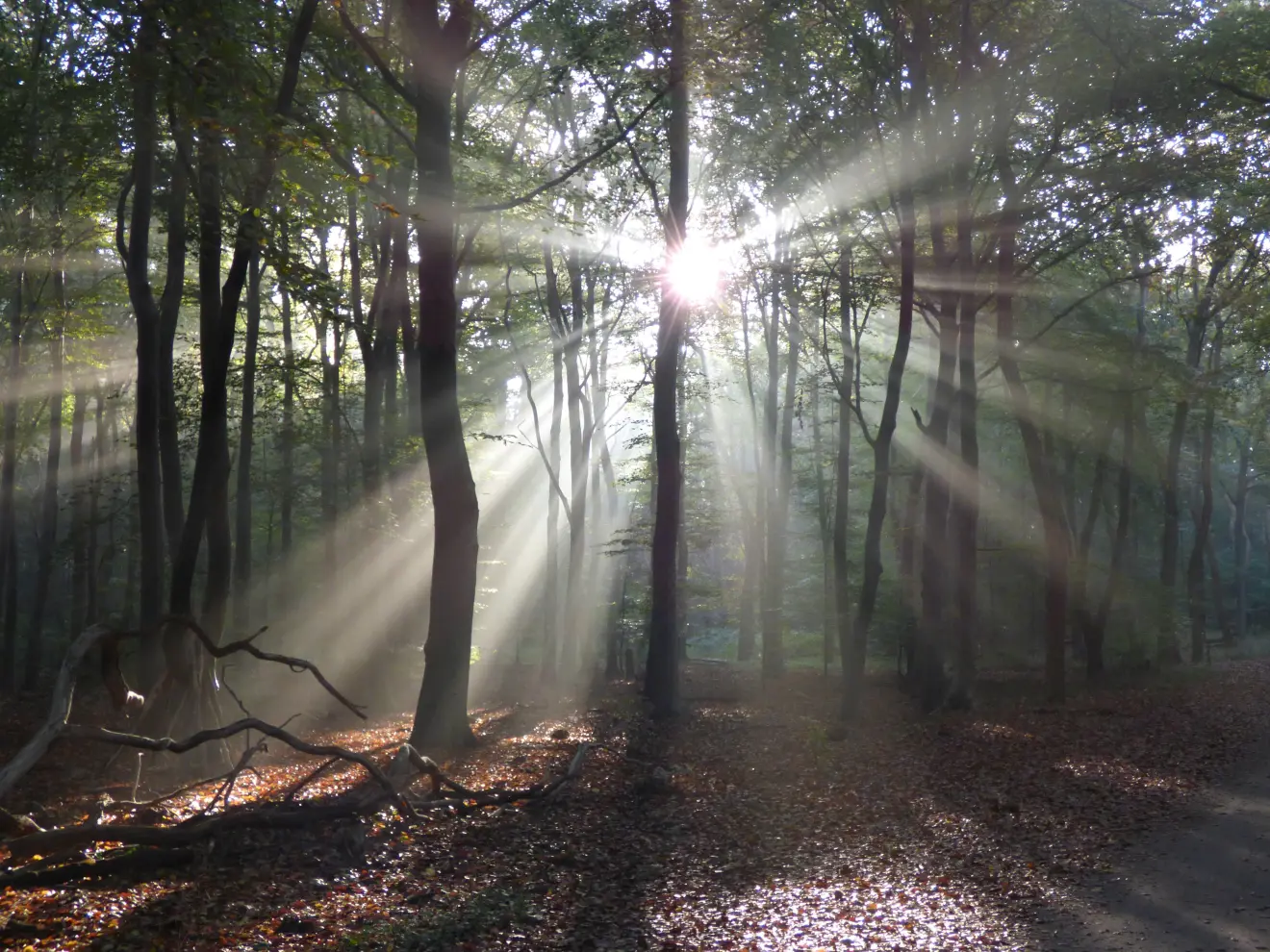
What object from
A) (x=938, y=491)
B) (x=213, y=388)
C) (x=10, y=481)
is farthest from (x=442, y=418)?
(x=10, y=481)

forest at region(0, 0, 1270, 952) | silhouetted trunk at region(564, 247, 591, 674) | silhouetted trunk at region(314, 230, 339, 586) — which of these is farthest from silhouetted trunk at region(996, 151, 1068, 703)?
silhouetted trunk at region(314, 230, 339, 586)

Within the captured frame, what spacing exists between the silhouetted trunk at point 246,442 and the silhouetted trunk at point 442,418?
27.6 feet

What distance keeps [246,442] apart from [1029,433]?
628 inches

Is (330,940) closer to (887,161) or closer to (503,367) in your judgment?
(887,161)

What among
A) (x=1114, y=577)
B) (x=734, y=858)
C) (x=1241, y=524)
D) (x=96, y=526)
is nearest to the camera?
(x=734, y=858)

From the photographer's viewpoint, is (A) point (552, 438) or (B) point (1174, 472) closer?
(B) point (1174, 472)

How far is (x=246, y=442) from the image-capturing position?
21094 mm

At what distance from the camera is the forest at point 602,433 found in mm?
7227

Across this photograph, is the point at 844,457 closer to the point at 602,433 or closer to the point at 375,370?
the point at 375,370

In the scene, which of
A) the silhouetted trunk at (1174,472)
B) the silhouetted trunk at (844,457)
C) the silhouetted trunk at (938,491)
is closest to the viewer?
the silhouetted trunk at (938,491)

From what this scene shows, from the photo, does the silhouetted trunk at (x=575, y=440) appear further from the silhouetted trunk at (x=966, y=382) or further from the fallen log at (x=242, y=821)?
the fallen log at (x=242, y=821)

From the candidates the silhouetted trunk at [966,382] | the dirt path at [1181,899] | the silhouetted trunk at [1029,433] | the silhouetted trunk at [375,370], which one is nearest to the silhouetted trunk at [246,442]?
the silhouetted trunk at [375,370]

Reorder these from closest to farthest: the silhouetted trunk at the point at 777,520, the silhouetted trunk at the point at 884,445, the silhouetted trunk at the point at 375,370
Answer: the silhouetted trunk at the point at 884,445
the silhouetted trunk at the point at 375,370
the silhouetted trunk at the point at 777,520

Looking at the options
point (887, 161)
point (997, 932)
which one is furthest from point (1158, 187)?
point (997, 932)
